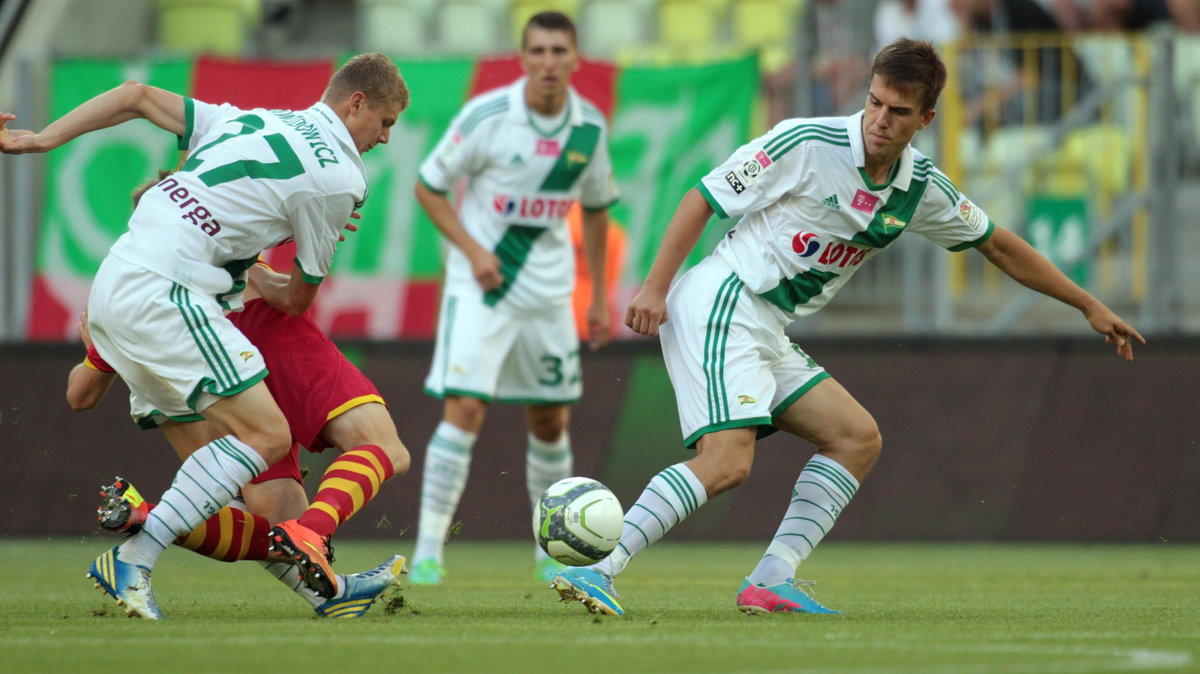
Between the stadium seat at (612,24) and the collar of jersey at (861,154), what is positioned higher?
the stadium seat at (612,24)

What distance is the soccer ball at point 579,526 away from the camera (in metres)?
5.30

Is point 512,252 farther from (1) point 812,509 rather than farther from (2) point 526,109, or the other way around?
(1) point 812,509

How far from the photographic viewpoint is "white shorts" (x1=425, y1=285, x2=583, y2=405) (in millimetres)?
7957

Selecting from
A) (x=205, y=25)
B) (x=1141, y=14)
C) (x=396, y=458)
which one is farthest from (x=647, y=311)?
(x=205, y=25)

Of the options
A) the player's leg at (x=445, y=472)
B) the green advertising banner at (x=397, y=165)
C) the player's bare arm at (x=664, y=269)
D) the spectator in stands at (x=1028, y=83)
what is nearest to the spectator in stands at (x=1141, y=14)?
the spectator in stands at (x=1028, y=83)

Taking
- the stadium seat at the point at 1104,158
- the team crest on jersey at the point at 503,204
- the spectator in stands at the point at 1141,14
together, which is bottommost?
the team crest on jersey at the point at 503,204

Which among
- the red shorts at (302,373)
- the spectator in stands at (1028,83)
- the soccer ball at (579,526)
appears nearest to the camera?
the soccer ball at (579,526)

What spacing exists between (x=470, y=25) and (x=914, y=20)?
12.2ft

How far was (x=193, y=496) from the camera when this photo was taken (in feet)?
16.9

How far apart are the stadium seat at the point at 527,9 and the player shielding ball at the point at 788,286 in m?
8.68

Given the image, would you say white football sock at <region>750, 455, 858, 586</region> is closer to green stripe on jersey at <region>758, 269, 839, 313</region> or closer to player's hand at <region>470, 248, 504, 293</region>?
green stripe on jersey at <region>758, 269, 839, 313</region>

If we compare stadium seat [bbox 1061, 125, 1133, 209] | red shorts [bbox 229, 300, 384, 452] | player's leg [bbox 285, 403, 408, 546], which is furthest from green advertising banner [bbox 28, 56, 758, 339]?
player's leg [bbox 285, 403, 408, 546]

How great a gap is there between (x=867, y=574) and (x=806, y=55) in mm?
4219

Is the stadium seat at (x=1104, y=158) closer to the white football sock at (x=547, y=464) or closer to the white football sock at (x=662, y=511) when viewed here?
the white football sock at (x=547, y=464)
